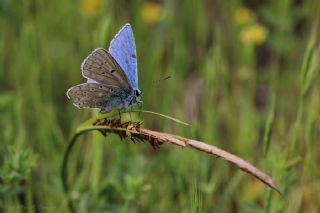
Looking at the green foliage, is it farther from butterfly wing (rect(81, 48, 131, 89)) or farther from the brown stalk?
the brown stalk

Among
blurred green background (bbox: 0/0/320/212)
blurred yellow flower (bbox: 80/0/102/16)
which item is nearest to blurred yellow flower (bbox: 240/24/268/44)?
blurred green background (bbox: 0/0/320/212)

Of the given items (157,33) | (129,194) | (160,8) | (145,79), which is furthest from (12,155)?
(160,8)

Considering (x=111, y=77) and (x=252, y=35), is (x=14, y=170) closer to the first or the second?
(x=111, y=77)

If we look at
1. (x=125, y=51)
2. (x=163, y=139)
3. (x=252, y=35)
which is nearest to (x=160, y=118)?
(x=252, y=35)

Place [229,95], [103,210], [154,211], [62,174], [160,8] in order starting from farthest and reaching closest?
[160,8] → [229,95] → [154,211] → [103,210] → [62,174]

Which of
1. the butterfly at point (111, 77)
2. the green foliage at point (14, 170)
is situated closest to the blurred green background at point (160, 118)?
the green foliage at point (14, 170)

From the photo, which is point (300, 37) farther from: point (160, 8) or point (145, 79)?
point (145, 79)

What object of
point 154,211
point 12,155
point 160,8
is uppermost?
point 160,8

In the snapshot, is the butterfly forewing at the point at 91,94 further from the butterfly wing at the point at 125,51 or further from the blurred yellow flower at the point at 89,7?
the blurred yellow flower at the point at 89,7
